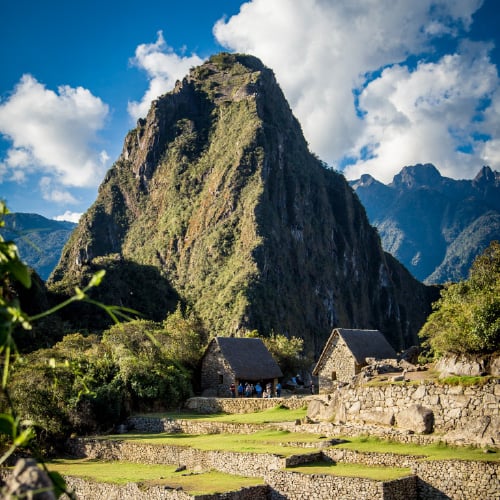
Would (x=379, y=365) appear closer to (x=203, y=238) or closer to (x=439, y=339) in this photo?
(x=439, y=339)

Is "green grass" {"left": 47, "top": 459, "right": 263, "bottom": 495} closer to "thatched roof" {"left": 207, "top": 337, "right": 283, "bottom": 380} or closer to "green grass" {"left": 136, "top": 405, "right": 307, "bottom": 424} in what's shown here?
"green grass" {"left": 136, "top": 405, "right": 307, "bottom": 424}

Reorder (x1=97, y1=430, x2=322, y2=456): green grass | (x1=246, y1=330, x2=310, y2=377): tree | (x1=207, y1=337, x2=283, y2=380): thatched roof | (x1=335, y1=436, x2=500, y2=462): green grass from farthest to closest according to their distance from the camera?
1. (x1=246, y1=330, x2=310, y2=377): tree
2. (x1=207, y1=337, x2=283, y2=380): thatched roof
3. (x1=97, y1=430, x2=322, y2=456): green grass
4. (x1=335, y1=436, x2=500, y2=462): green grass

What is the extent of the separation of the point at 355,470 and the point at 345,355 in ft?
53.9

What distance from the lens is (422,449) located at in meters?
15.9

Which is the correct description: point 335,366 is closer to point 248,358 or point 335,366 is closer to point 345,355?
point 345,355

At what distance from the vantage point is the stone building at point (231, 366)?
121ft

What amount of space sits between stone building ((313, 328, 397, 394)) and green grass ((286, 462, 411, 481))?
14.5m

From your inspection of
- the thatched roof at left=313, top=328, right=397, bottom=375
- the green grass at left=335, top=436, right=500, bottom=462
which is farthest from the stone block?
the thatched roof at left=313, top=328, right=397, bottom=375

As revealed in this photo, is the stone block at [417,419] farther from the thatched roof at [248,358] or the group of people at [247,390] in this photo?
the thatched roof at [248,358]

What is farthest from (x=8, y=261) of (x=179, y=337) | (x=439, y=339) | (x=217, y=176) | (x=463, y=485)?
(x=217, y=176)

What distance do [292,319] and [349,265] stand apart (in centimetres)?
5828

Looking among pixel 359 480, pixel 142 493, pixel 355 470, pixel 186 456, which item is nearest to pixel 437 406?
pixel 355 470

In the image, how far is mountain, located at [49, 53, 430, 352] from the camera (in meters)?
126

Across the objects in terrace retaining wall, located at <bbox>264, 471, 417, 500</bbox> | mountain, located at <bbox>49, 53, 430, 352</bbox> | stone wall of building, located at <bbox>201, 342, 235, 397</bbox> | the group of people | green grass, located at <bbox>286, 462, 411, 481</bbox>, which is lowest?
terrace retaining wall, located at <bbox>264, 471, 417, 500</bbox>
